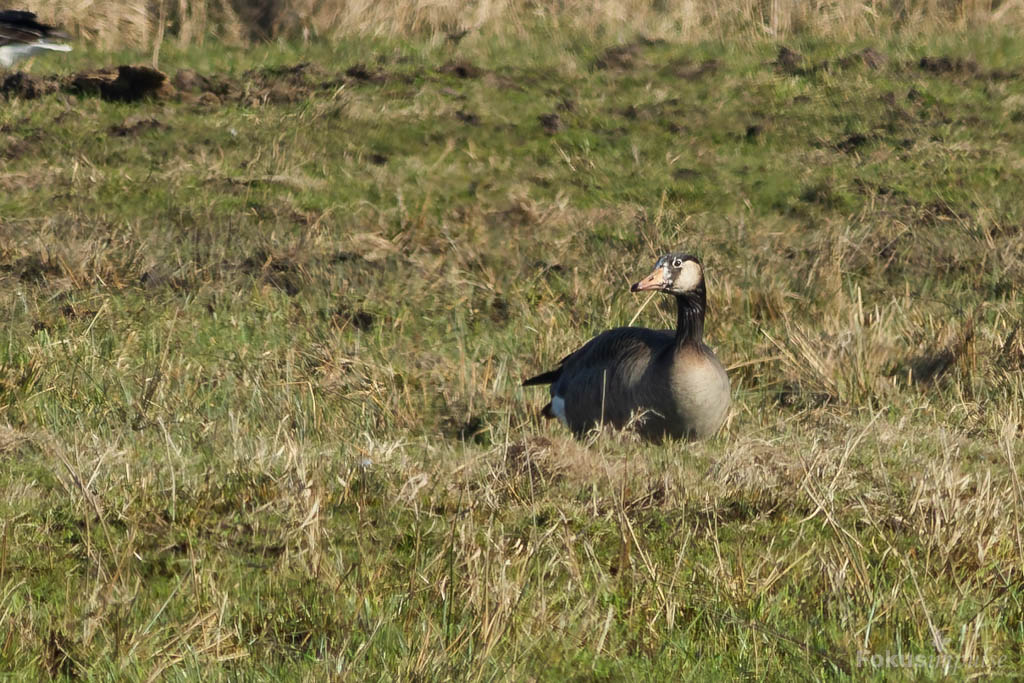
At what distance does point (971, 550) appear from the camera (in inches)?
184

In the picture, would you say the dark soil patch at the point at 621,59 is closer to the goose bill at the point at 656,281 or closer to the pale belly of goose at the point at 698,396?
the goose bill at the point at 656,281

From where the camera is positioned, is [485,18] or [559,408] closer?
[559,408]

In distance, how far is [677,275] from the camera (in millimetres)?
7305

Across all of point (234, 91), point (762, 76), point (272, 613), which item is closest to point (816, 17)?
point (762, 76)

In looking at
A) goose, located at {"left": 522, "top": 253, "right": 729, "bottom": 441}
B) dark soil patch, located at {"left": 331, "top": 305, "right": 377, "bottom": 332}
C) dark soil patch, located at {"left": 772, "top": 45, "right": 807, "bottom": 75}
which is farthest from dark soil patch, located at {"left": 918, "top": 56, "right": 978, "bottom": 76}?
goose, located at {"left": 522, "top": 253, "right": 729, "bottom": 441}

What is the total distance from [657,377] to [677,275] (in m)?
0.66

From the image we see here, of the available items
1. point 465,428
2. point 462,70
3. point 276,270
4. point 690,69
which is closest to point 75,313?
point 276,270

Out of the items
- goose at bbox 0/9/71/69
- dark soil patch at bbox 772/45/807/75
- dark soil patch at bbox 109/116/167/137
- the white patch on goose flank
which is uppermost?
dark soil patch at bbox 772/45/807/75

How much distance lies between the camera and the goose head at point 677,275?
723cm

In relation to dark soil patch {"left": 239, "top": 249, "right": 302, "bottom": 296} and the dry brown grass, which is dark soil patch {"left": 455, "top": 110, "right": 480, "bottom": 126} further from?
dark soil patch {"left": 239, "top": 249, "right": 302, "bottom": 296}

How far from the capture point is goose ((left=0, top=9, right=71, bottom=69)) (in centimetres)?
1172

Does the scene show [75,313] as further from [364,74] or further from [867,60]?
[867,60]

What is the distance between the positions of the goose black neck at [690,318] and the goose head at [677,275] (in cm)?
3

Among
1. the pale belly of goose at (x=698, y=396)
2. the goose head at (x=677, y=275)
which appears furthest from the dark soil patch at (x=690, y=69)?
the pale belly of goose at (x=698, y=396)
